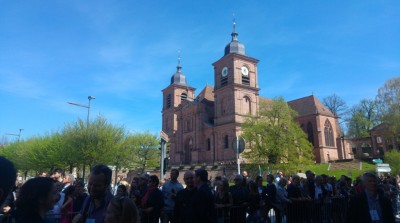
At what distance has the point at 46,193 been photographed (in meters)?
2.25

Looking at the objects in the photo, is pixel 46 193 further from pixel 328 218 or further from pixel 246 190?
pixel 328 218

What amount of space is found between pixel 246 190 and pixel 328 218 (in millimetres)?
3687

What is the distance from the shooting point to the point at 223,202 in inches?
292

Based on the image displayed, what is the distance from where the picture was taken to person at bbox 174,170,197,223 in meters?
5.49

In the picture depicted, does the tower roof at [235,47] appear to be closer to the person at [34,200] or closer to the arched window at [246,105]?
the arched window at [246,105]

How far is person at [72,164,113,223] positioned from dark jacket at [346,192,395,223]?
12.9 ft

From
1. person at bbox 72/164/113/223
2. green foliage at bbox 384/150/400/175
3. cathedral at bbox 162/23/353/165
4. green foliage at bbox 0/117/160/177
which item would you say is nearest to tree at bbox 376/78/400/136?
green foliage at bbox 384/150/400/175

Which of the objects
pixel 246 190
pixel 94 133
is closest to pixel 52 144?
pixel 94 133

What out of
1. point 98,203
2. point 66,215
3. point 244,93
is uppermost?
point 244,93

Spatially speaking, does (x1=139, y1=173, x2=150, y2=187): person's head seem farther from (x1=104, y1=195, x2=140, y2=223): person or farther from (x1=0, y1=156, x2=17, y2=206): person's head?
(x1=0, y1=156, x2=17, y2=206): person's head

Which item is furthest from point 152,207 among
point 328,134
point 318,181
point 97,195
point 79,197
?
point 328,134

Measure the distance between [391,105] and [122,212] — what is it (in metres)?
45.5

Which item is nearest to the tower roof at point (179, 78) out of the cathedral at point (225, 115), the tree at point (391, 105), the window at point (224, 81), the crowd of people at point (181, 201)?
the cathedral at point (225, 115)

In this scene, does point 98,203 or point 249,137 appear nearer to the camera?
point 98,203
